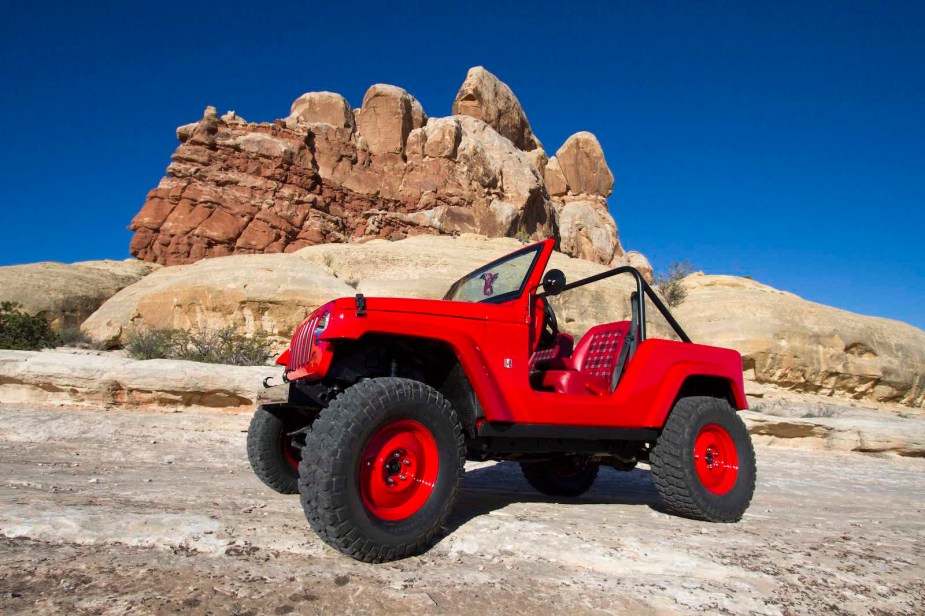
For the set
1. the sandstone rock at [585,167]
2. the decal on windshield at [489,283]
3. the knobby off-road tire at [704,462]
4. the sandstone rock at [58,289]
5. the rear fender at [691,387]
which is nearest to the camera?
the knobby off-road tire at [704,462]

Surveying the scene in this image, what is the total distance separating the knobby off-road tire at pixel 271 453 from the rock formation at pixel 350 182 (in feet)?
120

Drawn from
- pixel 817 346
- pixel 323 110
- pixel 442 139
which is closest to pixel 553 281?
pixel 817 346

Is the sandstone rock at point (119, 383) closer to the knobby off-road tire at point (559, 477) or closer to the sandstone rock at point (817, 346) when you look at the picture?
the knobby off-road tire at point (559, 477)

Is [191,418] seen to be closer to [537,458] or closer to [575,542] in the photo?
[537,458]

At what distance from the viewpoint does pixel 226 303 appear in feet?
57.3

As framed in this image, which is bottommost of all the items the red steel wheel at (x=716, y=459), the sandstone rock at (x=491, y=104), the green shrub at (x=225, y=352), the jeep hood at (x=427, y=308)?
the red steel wheel at (x=716, y=459)

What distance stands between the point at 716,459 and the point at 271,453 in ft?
11.9

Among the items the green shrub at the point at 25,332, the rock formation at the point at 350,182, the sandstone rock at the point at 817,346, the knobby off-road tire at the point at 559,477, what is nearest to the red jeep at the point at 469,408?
the knobby off-road tire at the point at 559,477

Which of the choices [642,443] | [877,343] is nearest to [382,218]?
[877,343]

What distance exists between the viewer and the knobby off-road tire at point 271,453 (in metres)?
4.32

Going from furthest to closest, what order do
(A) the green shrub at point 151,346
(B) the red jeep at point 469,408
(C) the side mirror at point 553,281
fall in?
(A) the green shrub at point 151,346
(C) the side mirror at point 553,281
(B) the red jeep at point 469,408

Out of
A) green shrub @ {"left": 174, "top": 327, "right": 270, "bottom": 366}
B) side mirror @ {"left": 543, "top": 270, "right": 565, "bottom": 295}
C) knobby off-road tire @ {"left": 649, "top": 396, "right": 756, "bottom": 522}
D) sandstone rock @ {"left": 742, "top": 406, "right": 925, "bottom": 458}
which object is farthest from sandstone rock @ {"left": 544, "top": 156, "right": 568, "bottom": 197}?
side mirror @ {"left": 543, "top": 270, "right": 565, "bottom": 295}

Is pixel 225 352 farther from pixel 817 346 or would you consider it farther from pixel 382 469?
pixel 817 346

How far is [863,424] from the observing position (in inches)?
433
